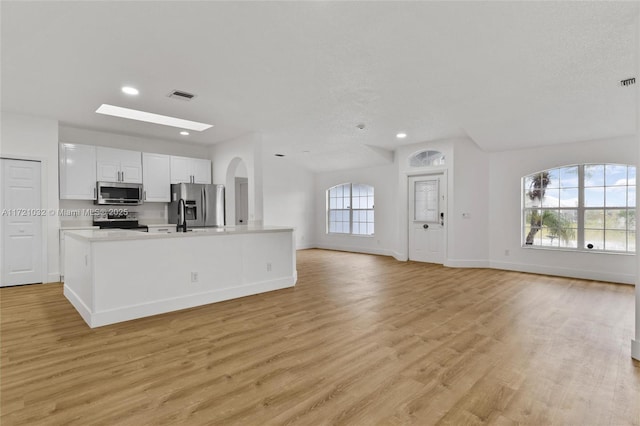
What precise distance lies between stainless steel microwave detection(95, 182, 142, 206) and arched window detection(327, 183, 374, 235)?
5.52 m

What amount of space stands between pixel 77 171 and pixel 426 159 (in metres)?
6.91

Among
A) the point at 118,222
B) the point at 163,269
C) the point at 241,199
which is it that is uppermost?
the point at 241,199

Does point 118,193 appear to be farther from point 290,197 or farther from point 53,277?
point 290,197

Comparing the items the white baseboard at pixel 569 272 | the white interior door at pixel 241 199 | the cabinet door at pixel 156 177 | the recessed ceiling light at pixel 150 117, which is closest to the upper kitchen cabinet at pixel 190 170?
the cabinet door at pixel 156 177

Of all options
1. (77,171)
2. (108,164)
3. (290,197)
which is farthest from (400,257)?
(77,171)

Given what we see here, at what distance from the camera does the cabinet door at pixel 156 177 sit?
6172 mm

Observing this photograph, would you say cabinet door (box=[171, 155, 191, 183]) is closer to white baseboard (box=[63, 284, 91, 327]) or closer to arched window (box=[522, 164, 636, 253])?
white baseboard (box=[63, 284, 91, 327])

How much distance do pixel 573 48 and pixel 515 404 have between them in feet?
10.3

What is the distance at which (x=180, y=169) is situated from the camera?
6.57 meters

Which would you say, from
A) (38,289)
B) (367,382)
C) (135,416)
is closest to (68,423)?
(135,416)

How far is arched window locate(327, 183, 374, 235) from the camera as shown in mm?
9102

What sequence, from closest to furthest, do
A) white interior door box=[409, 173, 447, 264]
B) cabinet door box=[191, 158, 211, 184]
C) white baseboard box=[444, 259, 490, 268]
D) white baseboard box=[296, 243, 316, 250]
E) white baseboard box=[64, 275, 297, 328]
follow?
white baseboard box=[64, 275, 297, 328], white baseboard box=[444, 259, 490, 268], cabinet door box=[191, 158, 211, 184], white interior door box=[409, 173, 447, 264], white baseboard box=[296, 243, 316, 250]

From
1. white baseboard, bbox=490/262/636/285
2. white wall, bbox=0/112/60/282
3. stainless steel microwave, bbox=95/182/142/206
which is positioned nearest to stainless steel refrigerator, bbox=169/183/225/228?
stainless steel microwave, bbox=95/182/142/206

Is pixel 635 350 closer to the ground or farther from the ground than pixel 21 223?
closer to the ground
